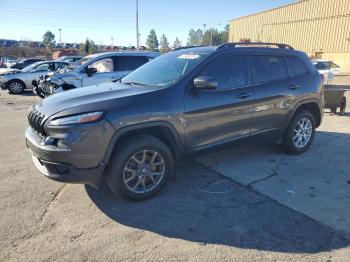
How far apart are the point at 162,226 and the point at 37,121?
186 cm

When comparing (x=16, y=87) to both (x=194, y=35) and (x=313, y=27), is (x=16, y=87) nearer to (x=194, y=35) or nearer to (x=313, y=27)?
(x=313, y=27)

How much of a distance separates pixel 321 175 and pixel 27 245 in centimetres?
400

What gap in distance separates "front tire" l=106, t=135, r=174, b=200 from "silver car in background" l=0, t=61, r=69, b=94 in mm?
13639

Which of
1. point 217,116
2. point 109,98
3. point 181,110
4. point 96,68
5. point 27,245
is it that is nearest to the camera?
point 27,245

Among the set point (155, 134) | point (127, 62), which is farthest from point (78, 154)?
point (127, 62)

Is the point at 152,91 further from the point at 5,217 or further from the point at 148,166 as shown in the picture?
the point at 5,217

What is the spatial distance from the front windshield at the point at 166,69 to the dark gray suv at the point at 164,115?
0.06 feet

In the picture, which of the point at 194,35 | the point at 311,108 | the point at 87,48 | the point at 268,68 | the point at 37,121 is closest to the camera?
the point at 37,121

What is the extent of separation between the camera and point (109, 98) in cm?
376

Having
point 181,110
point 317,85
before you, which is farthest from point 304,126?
point 181,110

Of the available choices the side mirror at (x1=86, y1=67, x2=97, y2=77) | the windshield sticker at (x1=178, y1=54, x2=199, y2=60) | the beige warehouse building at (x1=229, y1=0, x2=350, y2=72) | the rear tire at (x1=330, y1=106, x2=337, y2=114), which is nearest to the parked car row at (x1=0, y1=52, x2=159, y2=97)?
the side mirror at (x1=86, y1=67, x2=97, y2=77)

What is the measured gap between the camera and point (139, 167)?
3924 millimetres

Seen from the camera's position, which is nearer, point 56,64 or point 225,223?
point 225,223

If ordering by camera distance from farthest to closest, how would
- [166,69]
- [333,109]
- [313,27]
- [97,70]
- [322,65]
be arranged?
[313,27]
[322,65]
[97,70]
[333,109]
[166,69]
